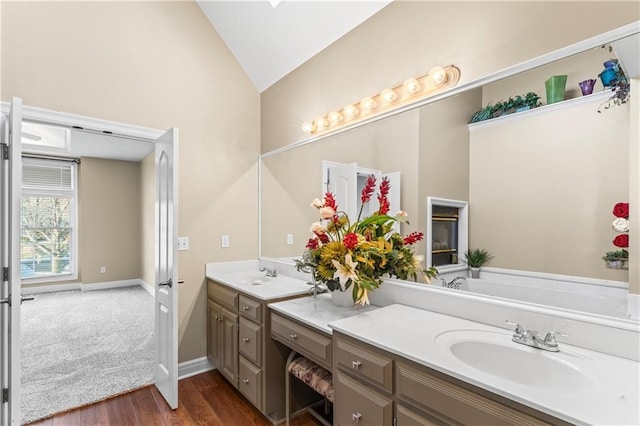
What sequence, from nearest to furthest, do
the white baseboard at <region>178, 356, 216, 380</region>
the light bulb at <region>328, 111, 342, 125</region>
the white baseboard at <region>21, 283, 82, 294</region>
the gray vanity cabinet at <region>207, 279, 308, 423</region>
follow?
1. the gray vanity cabinet at <region>207, 279, 308, 423</region>
2. the light bulb at <region>328, 111, 342, 125</region>
3. the white baseboard at <region>178, 356, 216, 380</region>
4. the white baseboard at <region>21, 283, 82, 294</region>

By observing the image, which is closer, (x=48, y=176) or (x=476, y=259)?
(x=476, y=259)

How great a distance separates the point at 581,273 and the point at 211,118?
9.38 ft

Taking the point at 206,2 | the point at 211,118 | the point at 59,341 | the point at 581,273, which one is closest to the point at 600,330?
the point at 581,273

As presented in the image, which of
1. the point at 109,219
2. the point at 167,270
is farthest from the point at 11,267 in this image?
the point at 109,219

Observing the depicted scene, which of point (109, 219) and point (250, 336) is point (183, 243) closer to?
point (250, 336)

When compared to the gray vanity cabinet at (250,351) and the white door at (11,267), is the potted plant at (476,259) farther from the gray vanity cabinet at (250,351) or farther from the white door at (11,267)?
the white door at (11,267)

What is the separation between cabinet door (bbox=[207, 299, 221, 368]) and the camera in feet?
8.80

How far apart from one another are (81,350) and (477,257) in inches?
151

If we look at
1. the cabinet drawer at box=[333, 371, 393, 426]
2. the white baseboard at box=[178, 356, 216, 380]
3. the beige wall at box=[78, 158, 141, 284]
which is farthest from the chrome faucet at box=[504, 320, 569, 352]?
the beige wall at box=[78, 158, 141, 284]

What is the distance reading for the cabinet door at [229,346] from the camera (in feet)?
7.84

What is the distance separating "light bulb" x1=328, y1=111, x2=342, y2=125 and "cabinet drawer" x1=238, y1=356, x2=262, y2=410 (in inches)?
71.4

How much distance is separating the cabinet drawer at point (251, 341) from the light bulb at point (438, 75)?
182 cm

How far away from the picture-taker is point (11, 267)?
5.65 feet

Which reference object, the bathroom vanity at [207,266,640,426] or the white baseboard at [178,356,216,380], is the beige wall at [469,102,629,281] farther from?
the white baseboard at [178,356,216,380]
